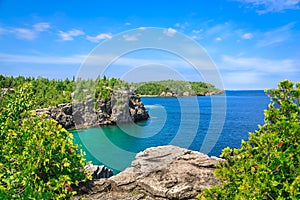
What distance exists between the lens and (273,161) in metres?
6.11

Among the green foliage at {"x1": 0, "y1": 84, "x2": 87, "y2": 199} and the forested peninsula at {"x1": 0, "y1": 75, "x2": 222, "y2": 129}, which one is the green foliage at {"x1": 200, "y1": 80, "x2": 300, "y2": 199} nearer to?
the green foliage at {"x1": 0, "y1": 84, "x2": 87, "y2": 199}

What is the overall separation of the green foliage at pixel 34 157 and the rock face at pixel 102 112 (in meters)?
45.4

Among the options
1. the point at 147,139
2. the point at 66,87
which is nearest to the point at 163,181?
Result: the point at 147,139

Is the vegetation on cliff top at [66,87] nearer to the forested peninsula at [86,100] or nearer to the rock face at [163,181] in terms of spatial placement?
the forested peninsula at [86,100]

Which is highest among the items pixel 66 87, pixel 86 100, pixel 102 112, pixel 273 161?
pixel 66 87

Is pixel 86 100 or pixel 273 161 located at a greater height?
pixel 86 100

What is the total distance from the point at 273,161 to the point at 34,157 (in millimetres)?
7639

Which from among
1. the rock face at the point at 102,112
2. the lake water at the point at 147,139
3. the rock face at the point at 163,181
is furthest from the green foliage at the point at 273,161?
the rock face at the point at 102,112

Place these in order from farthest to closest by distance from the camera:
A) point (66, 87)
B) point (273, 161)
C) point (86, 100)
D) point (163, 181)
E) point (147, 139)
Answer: point (66, 87)
point (86, 100)
point (147, 139)
point (163, 181)
point (273, 161)

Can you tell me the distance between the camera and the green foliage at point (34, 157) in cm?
896

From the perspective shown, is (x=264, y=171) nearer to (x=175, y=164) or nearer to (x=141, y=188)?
(x=141, y=188)

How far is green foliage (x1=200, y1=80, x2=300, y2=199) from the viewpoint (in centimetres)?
596

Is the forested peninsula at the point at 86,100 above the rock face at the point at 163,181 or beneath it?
above

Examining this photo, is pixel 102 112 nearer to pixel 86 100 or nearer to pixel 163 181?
pixel 86 100
